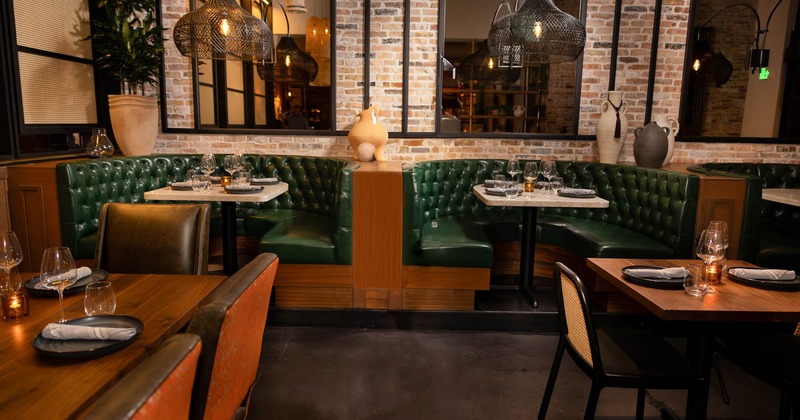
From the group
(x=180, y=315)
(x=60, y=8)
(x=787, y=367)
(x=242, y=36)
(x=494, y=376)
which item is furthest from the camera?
(x=60, y=8)

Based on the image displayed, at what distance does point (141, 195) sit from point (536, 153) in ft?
12.3

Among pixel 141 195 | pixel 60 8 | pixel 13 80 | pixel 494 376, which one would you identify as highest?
pixel 60 8

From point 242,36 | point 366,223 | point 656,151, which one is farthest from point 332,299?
point 656,151

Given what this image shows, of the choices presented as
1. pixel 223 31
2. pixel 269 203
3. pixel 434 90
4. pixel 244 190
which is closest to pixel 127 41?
pixel 223 31

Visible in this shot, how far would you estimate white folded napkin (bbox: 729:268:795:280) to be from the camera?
2186 mm

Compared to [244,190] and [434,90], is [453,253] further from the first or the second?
[434,90]

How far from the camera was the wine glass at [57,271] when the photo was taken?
161 cm

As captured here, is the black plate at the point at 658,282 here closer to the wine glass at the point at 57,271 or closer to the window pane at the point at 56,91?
the wine glass at the point at 57,271

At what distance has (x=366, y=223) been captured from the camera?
3.81 m

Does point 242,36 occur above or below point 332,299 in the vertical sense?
above

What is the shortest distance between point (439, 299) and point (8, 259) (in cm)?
275

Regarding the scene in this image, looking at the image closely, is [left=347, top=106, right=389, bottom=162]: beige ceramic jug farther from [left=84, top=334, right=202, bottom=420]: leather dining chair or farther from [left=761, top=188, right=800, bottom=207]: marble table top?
[left=84, top=334, right=202, bottom=420]: leather dining chair

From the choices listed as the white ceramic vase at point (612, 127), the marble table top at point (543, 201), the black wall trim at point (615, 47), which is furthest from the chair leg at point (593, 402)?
the black wall trim at point (615, 47)

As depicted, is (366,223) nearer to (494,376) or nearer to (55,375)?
(494,376)
